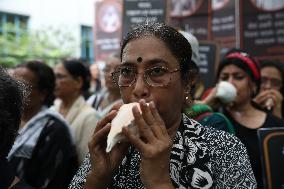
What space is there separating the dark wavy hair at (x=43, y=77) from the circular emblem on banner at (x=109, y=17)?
6301mm

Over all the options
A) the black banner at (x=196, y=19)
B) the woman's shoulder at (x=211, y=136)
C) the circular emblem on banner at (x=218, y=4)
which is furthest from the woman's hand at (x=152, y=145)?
the circular emblem on banner at (x=218, y=4)

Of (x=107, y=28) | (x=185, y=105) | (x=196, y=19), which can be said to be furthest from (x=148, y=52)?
(x=107, y=28)

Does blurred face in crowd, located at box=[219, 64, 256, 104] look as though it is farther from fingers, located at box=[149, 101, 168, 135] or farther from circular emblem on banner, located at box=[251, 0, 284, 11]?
circular emblem on banner, located at box=[251, 0, 284, 11]

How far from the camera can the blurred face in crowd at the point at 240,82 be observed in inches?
130

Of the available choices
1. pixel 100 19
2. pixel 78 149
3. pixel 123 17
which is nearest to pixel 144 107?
pixel 78 149

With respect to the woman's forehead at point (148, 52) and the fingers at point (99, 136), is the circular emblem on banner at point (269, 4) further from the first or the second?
the fingers at point (99, 136)

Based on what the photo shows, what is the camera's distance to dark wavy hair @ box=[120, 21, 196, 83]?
5.53 feet

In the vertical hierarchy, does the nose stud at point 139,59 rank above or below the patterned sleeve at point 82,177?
above

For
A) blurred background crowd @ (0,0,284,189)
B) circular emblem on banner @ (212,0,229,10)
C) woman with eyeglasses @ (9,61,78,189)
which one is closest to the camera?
blurred background crowd @ (0,0,284,189)

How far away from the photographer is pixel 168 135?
4.95 ft

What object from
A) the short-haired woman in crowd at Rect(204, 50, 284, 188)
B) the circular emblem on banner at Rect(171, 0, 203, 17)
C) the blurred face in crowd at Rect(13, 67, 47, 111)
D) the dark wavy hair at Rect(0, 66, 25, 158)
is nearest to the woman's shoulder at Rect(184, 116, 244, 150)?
the dark wavy hair at Rect(0, 66, 25, 158)

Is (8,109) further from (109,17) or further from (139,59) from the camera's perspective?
(109,17)

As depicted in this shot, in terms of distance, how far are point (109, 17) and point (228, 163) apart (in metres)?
9.18

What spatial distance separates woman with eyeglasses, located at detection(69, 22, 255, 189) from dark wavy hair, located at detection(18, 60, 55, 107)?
203cm
